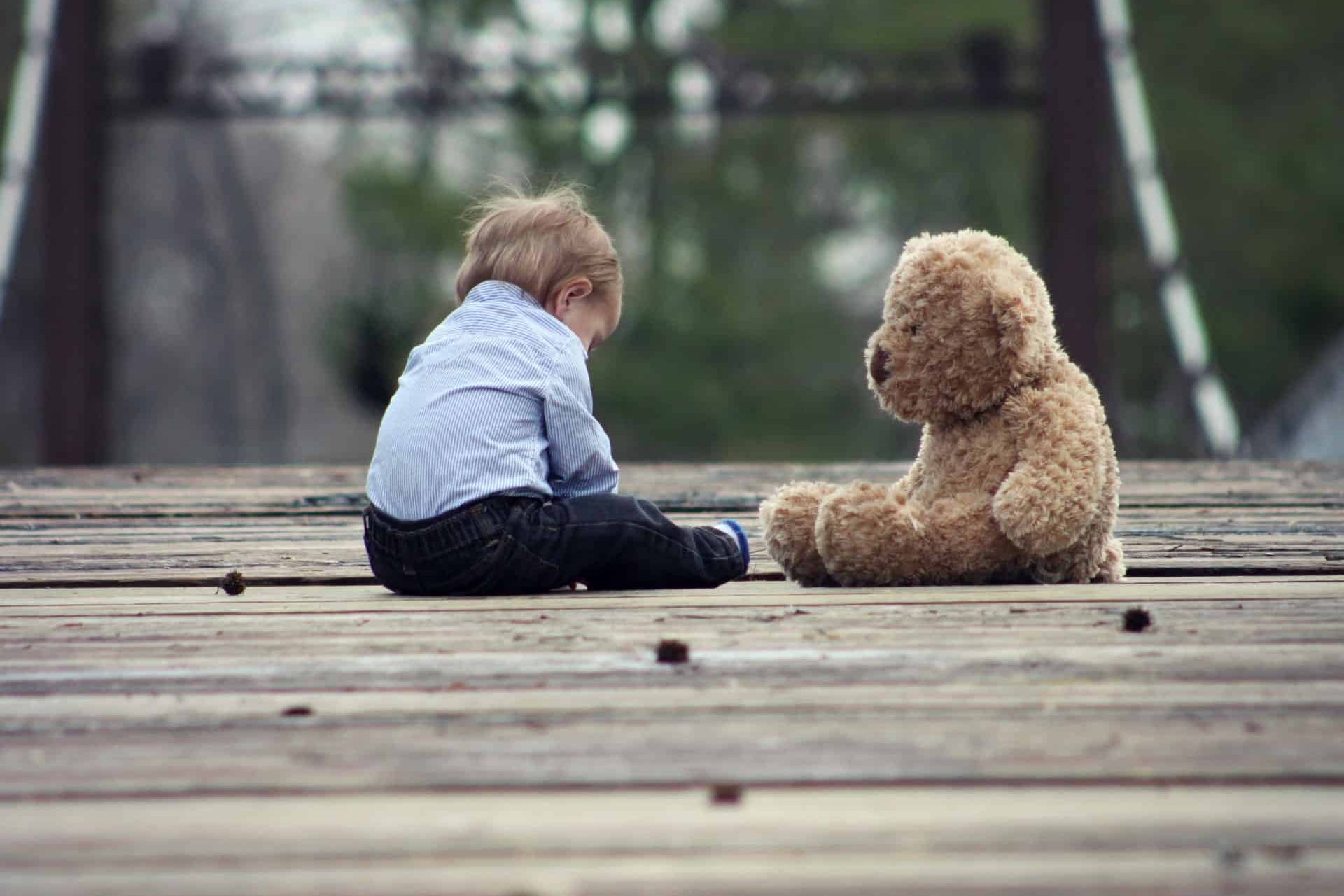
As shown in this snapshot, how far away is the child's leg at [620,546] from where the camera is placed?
2461 millimetres

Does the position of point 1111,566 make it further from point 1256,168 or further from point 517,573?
point 1256,168

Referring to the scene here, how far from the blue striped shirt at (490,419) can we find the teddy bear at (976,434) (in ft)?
1.47

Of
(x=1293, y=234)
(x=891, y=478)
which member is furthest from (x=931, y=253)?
(x=1293, y=234)

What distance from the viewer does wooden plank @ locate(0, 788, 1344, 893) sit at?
43.9 inches

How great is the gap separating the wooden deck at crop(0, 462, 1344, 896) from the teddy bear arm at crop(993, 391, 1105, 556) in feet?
0.35

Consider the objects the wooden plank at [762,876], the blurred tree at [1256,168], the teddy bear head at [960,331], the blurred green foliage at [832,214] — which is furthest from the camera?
the blurred tree at [1256,168]

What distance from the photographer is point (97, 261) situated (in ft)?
30.8

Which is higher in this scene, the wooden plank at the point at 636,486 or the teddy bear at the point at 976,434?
the teddy bear at the point at 976,434

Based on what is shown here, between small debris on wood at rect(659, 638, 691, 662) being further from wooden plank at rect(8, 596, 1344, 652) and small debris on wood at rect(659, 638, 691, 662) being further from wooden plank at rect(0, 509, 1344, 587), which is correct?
wooden plank at rect(0, 509, 1344, 587)

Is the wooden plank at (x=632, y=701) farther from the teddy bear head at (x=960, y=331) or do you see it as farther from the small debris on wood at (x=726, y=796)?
the teddy bear head at (x=960, y=331)

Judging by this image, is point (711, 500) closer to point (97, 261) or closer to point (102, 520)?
point (102, 520)

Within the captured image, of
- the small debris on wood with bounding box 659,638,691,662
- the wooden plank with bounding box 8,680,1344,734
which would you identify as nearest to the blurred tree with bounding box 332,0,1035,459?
the small debris on wood with bounding box 659,638,691,662

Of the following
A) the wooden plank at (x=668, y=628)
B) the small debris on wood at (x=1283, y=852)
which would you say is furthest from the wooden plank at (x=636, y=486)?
the small debris on wood at (x=1283, y=852)

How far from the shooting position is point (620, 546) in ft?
8.16
